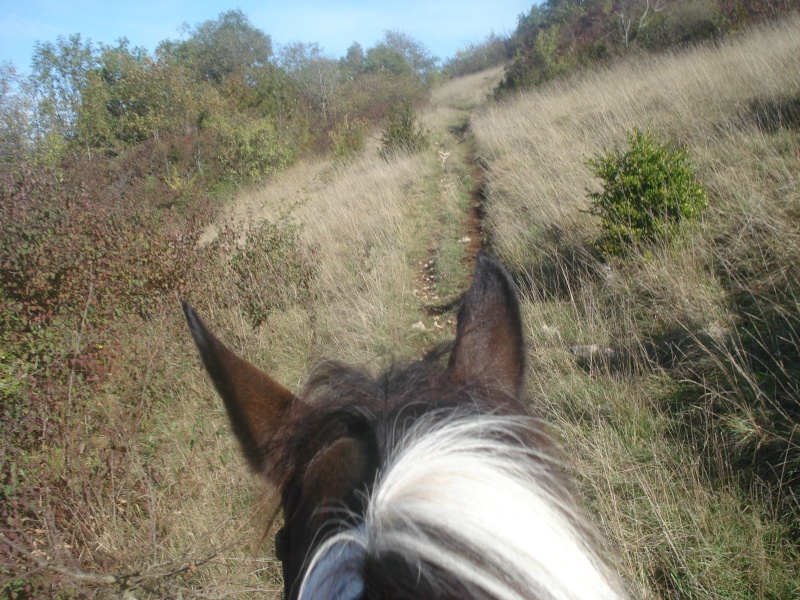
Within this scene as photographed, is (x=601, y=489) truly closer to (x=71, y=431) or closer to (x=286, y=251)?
(x=71, y=431)

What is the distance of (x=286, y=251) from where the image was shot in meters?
7.26

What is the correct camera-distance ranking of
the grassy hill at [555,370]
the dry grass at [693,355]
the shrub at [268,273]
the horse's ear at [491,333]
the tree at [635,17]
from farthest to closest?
the tree at [635,17], the shrub at [268,273], the grassy hill at [555,370], the dry grass at [693,355], the horse's ear at [491,333]

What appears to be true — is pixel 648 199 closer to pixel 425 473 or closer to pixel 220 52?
pixel 425 473

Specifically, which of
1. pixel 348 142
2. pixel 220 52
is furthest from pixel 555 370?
pixel 220 52

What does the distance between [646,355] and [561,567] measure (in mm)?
3177

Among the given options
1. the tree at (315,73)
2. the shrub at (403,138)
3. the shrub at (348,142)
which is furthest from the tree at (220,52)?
the shrub at (403,138)

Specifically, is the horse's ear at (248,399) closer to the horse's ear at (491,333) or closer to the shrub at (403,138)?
the horse's ear at (491,333)

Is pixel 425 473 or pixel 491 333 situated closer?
pixel 425 473

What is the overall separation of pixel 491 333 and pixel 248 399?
2.37ft

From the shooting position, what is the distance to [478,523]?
84 cm

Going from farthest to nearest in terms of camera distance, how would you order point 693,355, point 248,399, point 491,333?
point 693,355 < point 491,333 < point 248,399

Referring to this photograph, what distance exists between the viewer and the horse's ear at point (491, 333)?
1.48 metres

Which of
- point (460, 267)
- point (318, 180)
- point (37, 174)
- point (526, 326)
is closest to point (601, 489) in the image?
point (526, 326)

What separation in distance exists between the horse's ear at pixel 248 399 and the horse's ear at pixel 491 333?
511mm
